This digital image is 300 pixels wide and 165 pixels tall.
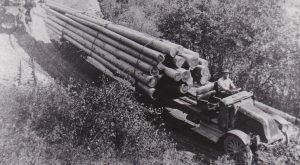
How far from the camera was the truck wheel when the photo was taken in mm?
9688

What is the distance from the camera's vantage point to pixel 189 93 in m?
12.8

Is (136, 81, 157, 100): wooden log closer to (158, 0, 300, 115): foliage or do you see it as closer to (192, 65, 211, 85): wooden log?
(192, 65, 211, 85): wooden log

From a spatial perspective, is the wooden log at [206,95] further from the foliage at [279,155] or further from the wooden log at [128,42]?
the foliage at [279,155]

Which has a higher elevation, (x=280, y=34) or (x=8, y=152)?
(x=280, y=34)

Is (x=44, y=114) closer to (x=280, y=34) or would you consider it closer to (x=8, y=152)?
A: (x=8, y=152)

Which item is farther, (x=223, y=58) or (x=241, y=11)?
(x=223, y=58)

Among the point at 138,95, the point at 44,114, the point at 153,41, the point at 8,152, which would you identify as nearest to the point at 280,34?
the point at 153,41

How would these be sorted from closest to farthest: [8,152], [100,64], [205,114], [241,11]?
[8,152], [205,114], [100,64], [241,11]

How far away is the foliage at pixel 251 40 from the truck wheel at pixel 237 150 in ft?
20.0

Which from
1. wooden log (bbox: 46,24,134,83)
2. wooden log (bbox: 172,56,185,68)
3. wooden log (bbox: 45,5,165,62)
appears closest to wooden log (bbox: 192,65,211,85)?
wooden log (bbox: 172,56,185,68)

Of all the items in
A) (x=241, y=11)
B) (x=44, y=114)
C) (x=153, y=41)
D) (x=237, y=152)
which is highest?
(x=241, y=11)

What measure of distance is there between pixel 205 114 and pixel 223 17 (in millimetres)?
6422

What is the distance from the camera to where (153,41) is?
1233 cm

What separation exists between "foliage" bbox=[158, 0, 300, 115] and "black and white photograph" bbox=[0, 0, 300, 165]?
0.05 meters
